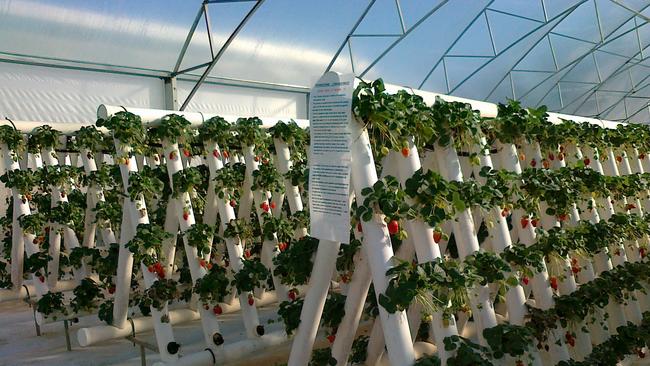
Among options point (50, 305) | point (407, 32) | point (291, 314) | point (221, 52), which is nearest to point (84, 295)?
point (50, 305)

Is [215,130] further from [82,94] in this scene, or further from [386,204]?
[82,94]

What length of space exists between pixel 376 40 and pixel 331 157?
26.8 ft

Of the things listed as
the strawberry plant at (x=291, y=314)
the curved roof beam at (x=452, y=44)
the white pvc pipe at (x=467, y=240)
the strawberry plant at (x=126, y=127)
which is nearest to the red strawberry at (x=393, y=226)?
the white pvc pipe at (x=467, y=240)

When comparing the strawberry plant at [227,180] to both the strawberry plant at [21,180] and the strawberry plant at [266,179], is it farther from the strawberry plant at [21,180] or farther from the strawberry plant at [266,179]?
the strawberry plant at [21,180]

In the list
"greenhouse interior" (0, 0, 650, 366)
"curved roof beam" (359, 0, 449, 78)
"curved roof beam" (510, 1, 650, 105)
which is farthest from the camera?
"curved roof beam" (510, 1, 650, 105)

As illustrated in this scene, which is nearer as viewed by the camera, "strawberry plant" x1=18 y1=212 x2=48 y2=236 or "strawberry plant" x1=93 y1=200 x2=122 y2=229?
"strawberry plant" x1=93 y1=200 x2=122 y2=229

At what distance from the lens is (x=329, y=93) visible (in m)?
2.42

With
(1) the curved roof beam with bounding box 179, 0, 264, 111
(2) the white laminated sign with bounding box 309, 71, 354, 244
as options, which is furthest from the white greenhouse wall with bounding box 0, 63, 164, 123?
(2) the white laminated sign with bounding box 309, 71, 354, 244

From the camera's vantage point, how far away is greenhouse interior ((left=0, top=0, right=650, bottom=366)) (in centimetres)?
242

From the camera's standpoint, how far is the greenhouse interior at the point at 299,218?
95.1 inches

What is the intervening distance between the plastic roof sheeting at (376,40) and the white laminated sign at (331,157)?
2.54 metres

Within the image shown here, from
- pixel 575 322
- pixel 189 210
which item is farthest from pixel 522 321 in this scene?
pixel 189 210

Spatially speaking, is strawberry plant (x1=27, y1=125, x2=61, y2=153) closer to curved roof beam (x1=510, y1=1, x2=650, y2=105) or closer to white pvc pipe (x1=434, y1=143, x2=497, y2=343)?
white pvc pipe (x1=434, y1=143, x2=497, y2=343)

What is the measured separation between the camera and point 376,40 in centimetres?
1016
